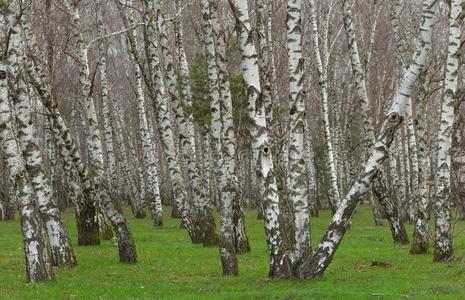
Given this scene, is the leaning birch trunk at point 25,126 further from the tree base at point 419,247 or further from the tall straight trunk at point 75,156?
the tree base at point 419,247

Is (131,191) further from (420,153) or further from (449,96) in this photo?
(449,96)

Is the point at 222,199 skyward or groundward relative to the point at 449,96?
groundward

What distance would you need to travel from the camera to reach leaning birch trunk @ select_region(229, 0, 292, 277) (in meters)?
12.4

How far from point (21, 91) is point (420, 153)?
1328 centimetres

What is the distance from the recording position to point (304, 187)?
12.5 m

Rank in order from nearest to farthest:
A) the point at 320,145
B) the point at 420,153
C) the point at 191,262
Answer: the point at 191,262 → the point at 420,153 → the point at 320,145

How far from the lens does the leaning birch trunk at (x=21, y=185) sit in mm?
12367

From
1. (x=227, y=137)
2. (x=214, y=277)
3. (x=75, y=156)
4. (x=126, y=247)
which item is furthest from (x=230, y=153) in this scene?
(x=75, y=156)

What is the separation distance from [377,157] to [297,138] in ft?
5.52

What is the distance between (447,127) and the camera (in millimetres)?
14797

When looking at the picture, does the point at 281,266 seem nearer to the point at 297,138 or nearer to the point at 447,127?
the point at 297,138

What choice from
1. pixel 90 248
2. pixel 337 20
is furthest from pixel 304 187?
pixel 337 20

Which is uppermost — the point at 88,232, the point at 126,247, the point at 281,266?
the point at 88,232

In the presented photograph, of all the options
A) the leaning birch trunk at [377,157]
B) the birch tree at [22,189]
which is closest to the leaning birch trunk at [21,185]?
the birch tree at [22,189]
